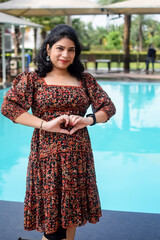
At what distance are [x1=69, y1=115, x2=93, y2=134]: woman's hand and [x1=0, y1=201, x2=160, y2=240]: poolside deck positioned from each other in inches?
45.2

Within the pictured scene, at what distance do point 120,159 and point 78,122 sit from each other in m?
3.71

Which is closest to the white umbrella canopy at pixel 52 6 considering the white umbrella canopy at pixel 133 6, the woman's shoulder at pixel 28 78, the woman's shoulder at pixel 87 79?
the white umbrella canopy at pixel 133 6

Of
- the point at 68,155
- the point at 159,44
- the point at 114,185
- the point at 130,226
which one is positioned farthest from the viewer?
the point at 159,44

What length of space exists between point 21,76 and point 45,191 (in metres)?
0.67

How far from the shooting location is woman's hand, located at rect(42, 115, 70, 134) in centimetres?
204

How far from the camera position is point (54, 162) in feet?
6.93

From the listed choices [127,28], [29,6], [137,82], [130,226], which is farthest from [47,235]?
[127,28]

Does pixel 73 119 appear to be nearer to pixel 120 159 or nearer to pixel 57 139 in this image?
pixel 57 139

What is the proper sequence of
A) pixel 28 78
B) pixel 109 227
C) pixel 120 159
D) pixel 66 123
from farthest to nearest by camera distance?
pixel 120 159 < pixel 109 227 < pixel 28 78 < pixel 66 123

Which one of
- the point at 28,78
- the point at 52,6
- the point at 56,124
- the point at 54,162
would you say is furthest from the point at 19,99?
the point at 52,6

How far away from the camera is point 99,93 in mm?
2281

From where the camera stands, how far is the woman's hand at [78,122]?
2041 millimetres

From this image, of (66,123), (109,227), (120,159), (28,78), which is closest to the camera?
(66,123)

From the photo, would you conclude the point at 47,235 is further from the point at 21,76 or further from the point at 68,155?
the point at 21,76
